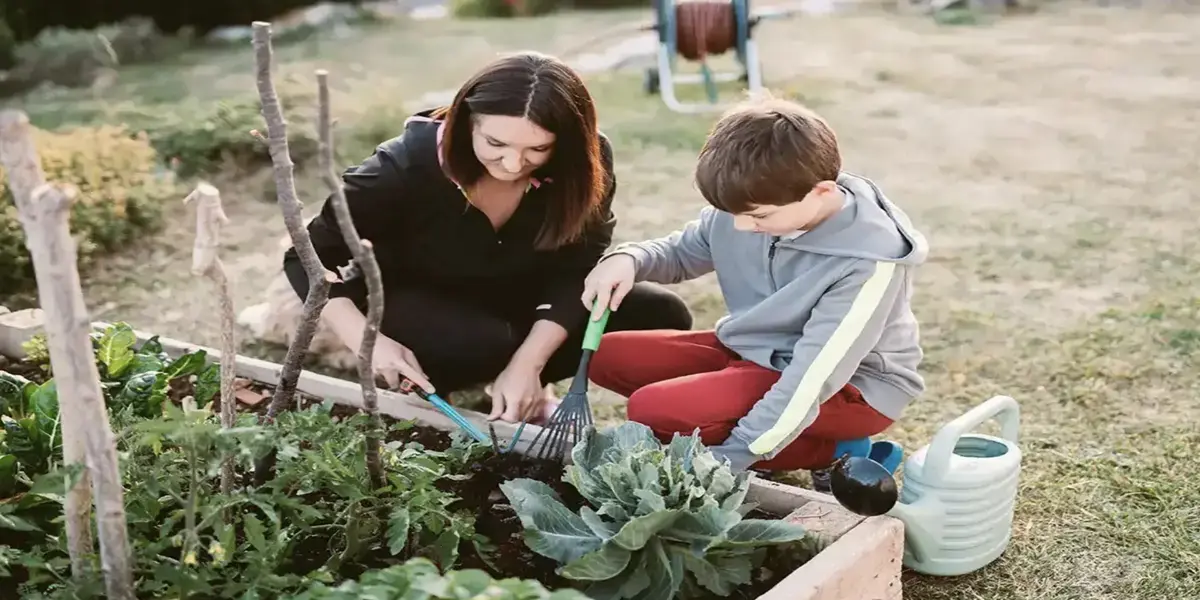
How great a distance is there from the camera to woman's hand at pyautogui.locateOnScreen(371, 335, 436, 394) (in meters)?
2.18

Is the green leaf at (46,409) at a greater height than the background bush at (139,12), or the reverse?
the green leaf at (46,409)

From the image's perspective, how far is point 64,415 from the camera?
1.34 metres

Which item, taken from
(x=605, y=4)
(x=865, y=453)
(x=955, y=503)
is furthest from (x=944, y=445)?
(x=605, y=4)

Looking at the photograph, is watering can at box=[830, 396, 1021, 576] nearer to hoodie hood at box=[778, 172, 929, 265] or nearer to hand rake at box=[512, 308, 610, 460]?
hoodie hood at box=[778, 172, 929, 265]

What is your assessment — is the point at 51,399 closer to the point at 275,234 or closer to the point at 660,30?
the point at 275,234

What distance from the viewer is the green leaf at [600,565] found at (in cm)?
154

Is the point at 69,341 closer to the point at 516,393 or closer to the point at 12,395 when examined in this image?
the point at 12,395

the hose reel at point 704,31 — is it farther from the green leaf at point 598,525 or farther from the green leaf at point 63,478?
the green leaf at point 63,478

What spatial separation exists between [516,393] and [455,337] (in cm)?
26

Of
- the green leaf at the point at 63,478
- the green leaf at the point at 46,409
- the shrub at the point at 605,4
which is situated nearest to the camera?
the green leaf at the point at 63,478

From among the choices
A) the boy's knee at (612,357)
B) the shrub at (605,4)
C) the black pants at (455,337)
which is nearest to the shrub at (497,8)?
the shrub at (605,4)

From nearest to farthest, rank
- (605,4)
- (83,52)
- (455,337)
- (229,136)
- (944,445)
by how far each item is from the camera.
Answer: (944,445) < (455,337) < (229,136) < (83,52) < (605,4)

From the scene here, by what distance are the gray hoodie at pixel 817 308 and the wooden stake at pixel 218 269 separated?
77 centimetres

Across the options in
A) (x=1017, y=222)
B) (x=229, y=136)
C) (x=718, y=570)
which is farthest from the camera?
(x=229, y=136)
